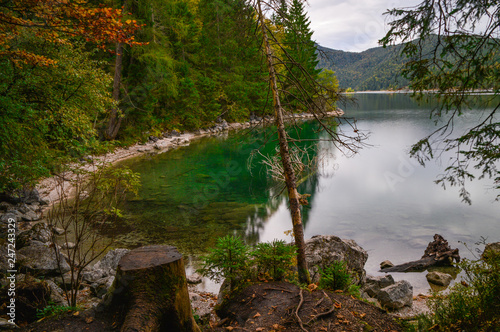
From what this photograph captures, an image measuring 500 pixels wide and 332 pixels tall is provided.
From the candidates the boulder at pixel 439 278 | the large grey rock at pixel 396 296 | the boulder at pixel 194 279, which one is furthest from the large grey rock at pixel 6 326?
the boulder at pixel 439 278

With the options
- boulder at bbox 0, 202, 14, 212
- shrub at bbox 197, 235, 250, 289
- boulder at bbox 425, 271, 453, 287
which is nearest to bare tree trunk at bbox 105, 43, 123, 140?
boulder at bbox 0, 202, 14, 212

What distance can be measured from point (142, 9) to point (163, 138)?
1080cm

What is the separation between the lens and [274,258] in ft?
14.9

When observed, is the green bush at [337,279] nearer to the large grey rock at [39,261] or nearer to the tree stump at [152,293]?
the tree stump at [152,293]

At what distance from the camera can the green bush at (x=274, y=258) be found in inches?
180

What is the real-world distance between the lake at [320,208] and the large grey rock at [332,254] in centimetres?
88

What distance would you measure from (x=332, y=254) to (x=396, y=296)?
59.4 inches

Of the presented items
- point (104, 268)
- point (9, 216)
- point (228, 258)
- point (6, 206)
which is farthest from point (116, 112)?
point (228, 258)

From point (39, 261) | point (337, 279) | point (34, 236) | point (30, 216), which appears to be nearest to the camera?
point (337, 279)

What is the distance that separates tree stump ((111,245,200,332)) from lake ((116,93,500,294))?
3075 mm

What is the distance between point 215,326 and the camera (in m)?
4.07

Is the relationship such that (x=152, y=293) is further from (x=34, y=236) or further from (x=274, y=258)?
(x=34, y=236)

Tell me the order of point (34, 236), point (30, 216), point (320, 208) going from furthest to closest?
point (320, 208)
point (30, 216)
point (34, 236)

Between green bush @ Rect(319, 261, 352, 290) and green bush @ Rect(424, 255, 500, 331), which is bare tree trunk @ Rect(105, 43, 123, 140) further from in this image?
green bush @ Rect(424, 255, 500, 331)
